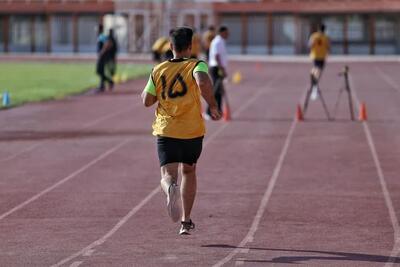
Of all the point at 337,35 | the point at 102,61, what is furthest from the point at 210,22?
A: the point at 102,61

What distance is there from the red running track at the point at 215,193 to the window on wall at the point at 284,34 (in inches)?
1812

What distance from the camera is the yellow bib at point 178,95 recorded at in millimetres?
9961

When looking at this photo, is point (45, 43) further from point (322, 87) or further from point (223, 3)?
point (322, 87)

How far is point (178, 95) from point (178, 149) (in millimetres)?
476

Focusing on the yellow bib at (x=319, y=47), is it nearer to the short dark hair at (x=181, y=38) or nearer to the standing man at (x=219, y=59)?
the standing man at (x=219, y=59)

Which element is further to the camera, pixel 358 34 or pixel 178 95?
pixel 358 34

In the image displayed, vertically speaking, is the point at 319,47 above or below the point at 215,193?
above

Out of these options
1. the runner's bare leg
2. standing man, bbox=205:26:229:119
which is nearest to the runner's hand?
→ the runner's bare leg

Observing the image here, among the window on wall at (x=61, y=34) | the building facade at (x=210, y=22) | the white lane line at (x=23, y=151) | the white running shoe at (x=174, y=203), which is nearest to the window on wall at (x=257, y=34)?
the building facade at (x=210, y=22)

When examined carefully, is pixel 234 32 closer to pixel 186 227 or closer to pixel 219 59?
pixel 219 59

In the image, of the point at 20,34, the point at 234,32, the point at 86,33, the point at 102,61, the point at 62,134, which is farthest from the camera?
the point at 20,34

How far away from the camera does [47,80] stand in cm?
4191

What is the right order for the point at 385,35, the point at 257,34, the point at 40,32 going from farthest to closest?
the point at 40,32, the point at 257,34, the point at 385,35

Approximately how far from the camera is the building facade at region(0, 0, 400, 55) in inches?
2753
